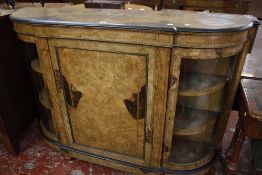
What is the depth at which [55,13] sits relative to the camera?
50.6 inches

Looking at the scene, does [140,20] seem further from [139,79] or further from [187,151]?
[187,151]

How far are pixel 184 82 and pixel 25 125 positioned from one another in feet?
4.51

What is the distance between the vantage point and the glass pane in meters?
1.23

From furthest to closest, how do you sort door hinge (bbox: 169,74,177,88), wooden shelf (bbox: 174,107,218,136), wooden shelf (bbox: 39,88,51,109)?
wooden shelf (bbox: 39,88,51,109), wooden shelf (bbox: 174,107,218,136), door hinge (bbox: 169,74,177,88)

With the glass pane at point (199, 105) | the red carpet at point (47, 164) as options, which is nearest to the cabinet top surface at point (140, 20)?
the glass pane at point (199, 105)

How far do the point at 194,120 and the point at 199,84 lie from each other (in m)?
0.26

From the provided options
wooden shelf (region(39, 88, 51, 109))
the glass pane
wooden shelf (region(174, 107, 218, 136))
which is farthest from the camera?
wooden shelf (region(39, 88, 51, 109))

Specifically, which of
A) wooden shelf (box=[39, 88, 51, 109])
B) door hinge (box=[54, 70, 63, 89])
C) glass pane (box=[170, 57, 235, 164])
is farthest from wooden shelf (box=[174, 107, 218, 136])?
wooden shelf (box=[39, 88, 51, 109])

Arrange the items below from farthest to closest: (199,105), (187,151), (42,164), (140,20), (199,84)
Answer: (42,164) < (187,151) < (199,105) < (199,84) < (140,20)

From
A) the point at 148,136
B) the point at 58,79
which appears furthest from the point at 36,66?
the point at 148,136

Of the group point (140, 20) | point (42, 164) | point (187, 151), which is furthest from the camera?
point (42, 164)

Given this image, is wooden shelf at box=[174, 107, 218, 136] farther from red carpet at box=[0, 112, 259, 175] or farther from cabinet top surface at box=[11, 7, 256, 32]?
cabinet top surface at box=[11, 7, 256, 32]

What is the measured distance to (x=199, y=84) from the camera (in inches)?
49.0

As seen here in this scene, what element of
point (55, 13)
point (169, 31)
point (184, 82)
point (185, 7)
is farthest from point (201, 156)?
point (185, 7)
